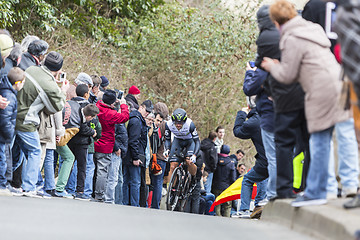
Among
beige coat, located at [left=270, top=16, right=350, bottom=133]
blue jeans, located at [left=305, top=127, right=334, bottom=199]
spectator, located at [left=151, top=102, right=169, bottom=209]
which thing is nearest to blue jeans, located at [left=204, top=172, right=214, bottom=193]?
spectator, located at [left=151, top=102, right=169, bottom=209]

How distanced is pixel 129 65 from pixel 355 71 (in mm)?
23608

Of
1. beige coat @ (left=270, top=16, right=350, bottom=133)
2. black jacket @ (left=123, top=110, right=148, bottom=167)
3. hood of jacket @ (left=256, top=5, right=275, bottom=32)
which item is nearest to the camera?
beige coat @ (left=270, top=16, right=350, bottom=133)

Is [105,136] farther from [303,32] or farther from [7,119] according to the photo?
[303,32]

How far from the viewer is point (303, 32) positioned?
25.3 ft

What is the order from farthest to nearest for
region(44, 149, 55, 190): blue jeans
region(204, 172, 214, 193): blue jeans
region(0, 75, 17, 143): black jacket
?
region(204, 172, 214, 193): blue jeans
region(44, 149, 55, 190): blue jeans
region(0, 75, 17, 143): black jacket

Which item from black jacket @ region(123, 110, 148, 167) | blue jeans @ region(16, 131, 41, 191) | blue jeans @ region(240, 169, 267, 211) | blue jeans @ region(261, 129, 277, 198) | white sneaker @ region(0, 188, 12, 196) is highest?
blue jeans @ region(261, 129, 277, 198)

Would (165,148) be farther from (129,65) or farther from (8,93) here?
(129,65)

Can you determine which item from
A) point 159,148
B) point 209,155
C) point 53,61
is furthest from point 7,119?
point 209,155

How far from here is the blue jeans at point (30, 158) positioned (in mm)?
10867

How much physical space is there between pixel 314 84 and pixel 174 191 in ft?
31.8

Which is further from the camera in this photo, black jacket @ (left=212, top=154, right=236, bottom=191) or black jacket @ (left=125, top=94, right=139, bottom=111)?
black jacket @ (left=212, top=154, right=236, bottom=191)

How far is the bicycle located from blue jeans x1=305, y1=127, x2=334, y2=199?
9.32 metres

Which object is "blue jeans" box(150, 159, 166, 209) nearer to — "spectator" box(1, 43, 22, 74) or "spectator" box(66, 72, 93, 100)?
"spectator" box(66, 72, 93, 100)

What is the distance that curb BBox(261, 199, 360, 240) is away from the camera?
6.06 m
